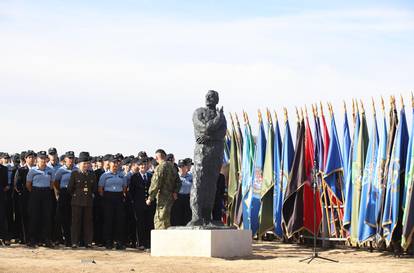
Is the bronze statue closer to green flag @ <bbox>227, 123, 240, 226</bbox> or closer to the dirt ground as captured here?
the dirt ground

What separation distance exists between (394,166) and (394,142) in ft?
1.59

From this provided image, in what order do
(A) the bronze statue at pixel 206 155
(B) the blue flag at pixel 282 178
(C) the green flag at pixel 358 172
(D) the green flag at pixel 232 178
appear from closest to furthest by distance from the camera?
(A) the bronze statue at pixel 206 155 < (C) the green flag at pixel 358 172 < (B) the blue flag at pixel 282 178 < (D) the green flag at pixel 232 178

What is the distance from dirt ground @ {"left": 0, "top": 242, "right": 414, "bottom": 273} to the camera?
42.7 ft

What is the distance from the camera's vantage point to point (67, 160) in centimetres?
1780

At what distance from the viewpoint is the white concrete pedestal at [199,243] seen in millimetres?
15146

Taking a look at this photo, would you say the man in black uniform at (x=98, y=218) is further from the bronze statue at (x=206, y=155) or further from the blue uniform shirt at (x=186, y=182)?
the bronze statue at (x=206, y=155)

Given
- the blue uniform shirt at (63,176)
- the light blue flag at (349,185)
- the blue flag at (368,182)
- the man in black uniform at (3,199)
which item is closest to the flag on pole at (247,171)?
the light blue flag at (349,185)

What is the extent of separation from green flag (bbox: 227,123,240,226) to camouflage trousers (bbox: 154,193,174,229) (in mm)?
5157

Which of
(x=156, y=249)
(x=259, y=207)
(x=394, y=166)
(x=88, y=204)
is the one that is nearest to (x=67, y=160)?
(x=88, y=204)

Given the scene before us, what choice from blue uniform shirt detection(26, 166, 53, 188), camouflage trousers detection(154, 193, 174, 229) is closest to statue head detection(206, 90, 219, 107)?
camouflage trousers detection(154, 193, 174, 229)

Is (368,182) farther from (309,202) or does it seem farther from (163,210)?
(163,210)

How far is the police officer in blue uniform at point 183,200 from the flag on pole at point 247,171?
2.22m

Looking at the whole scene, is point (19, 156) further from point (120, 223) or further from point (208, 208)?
point (208, 208)

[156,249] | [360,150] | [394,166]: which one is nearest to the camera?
[156,249]
